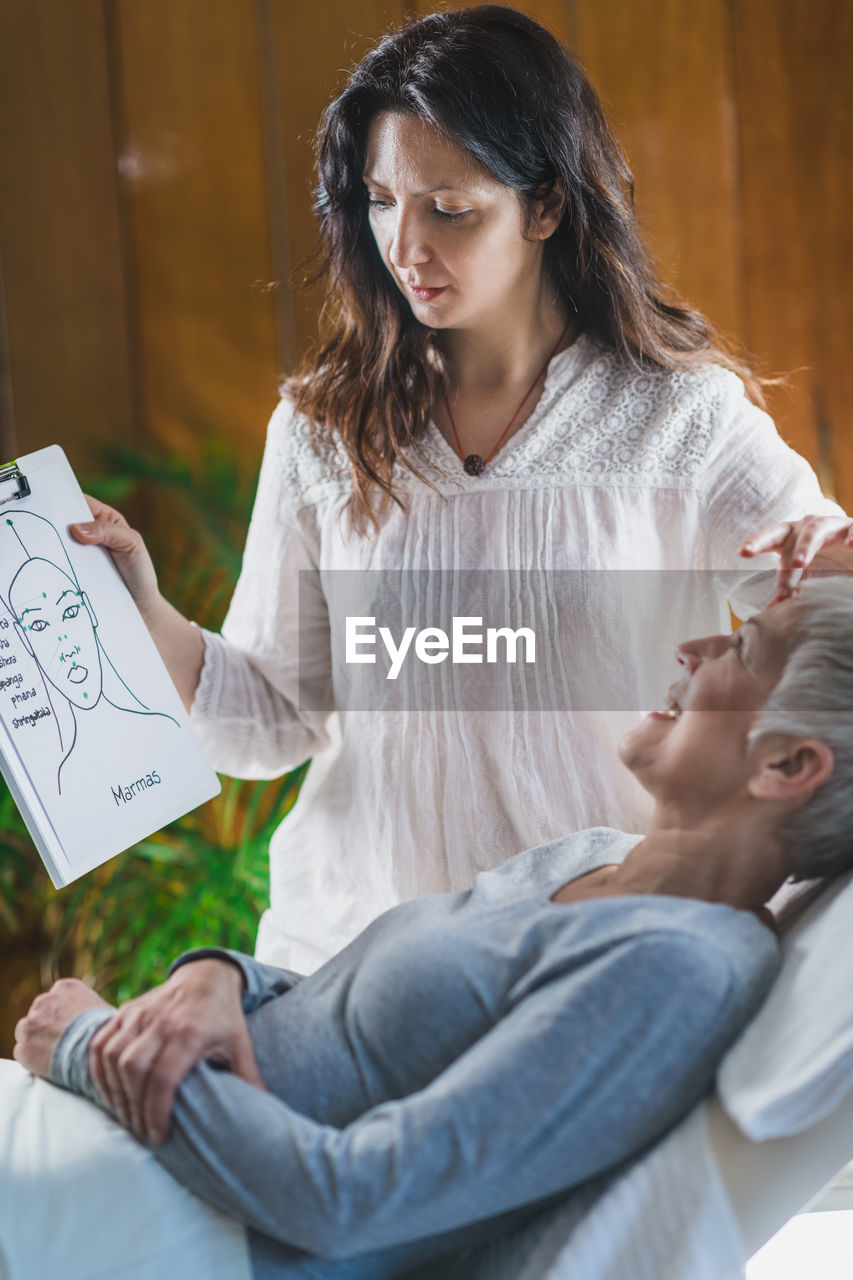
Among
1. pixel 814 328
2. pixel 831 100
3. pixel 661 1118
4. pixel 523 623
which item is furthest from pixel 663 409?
pixel 831 100

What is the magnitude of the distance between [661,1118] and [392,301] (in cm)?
103

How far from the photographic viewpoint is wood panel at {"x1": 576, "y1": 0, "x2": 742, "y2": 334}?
252 cm

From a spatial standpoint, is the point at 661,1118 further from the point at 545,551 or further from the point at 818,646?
the point at 545,551

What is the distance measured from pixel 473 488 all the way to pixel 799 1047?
0.77 meters

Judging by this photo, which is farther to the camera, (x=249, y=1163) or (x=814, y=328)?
(x=814, y=328)

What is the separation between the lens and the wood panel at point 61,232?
2.46 metres

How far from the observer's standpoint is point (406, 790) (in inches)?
53.9

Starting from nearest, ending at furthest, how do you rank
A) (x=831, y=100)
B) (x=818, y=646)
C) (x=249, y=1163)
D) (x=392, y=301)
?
(x=249, y=1163)
(x=818, y=646)
(x=392, y=301)
(x=831, y=100)

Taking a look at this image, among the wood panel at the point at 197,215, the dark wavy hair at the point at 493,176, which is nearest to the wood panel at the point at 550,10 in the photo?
the wood panel at the point at 197,215

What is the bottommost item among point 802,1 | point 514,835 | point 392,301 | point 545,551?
point 514,835

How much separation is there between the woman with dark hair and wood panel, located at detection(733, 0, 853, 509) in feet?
3.95

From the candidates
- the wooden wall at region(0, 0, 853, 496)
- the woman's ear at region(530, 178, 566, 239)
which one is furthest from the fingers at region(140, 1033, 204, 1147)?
the wooden wall at region(0, 0, 853, 496)

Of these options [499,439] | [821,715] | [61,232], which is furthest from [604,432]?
[61,232]

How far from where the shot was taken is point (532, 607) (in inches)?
52.6
